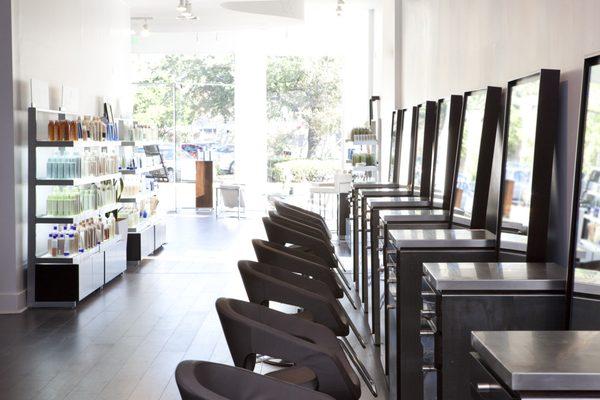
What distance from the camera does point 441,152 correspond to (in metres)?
5.50

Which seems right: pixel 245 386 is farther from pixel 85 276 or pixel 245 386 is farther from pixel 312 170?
pixel 312 170

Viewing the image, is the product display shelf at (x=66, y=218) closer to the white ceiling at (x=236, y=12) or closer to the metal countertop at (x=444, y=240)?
the metal countertop at (x=444, y=240)

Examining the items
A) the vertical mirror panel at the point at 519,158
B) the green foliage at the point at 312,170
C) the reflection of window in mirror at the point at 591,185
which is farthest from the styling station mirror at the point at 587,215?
the green foliage at the point at 312,170

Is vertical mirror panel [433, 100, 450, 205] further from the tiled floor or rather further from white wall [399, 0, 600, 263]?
the tiled floor

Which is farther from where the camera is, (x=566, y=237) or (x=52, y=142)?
(x=52, y=142)

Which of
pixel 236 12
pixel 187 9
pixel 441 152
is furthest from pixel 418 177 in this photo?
pixel 236 12

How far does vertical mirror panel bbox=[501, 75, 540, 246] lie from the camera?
337cm

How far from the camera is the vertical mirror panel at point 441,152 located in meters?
5.32

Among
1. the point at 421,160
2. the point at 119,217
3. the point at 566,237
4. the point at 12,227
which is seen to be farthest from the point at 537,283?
the point at 119,217

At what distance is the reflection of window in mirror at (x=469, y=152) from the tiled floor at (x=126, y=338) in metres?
1.11

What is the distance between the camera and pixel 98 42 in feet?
30.7

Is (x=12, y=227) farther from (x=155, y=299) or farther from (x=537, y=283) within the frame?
(x=537, y=283)

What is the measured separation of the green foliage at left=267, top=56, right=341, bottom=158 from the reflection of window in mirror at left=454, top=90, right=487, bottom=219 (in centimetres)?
1324

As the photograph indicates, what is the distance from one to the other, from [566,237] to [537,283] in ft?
1.60
